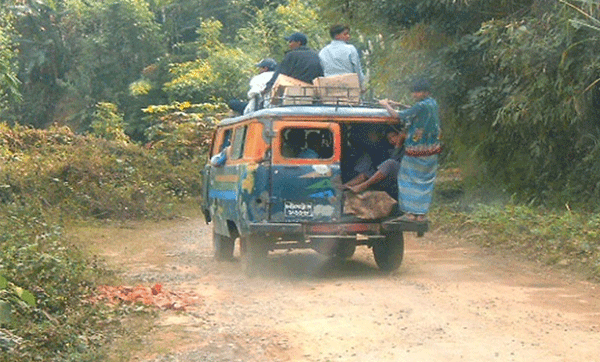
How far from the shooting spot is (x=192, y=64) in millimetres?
37375

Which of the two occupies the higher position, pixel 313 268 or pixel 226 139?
pixel 226 139

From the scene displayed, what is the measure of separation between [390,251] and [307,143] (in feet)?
5.30

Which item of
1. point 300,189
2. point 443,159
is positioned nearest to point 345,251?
point 300,189

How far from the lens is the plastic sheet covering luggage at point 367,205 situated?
11.2 meters

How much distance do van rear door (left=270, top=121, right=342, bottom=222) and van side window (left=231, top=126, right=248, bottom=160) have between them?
0.82 meters

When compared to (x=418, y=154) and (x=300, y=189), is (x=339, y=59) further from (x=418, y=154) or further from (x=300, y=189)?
(x=300, y=189)

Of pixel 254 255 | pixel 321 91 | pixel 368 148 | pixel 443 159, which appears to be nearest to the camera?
pixel 254 255

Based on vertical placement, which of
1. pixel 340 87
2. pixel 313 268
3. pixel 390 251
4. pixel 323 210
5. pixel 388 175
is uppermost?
pixel 340 87

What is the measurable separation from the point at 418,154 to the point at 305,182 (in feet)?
4.34

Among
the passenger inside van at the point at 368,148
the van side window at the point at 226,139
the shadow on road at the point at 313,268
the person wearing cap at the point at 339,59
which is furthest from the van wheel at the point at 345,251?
the person wearing cap at the point at 339,59

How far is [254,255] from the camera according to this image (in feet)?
37.6

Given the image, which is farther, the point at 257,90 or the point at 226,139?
the point at 226,139

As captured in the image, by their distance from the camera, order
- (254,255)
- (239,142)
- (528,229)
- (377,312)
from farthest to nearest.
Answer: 1. (528,229)
2. (239,142)
3. (254,255)
4. (377,312)

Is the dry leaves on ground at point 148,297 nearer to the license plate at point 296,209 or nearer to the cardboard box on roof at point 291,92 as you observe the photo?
the license plate at point 296,209
